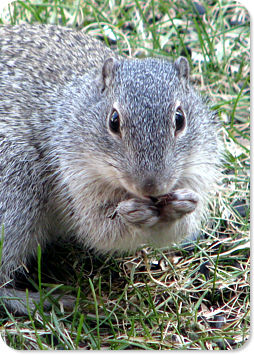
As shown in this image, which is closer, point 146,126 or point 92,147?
point 146,126

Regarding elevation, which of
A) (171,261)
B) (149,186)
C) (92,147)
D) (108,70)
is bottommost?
(171,261)

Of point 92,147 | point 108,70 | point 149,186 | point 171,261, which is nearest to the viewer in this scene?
point 149,186

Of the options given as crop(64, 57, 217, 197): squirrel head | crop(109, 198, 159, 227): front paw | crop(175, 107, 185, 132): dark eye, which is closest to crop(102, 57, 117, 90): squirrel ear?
crop(64, 57, 217, 197): squirrel head

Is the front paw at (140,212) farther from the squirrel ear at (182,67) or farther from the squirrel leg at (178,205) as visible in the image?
the squirrel ear at (182,67)

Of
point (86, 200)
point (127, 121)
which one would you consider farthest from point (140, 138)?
point (86, 200)

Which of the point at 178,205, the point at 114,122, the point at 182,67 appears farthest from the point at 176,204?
the point at 182,67

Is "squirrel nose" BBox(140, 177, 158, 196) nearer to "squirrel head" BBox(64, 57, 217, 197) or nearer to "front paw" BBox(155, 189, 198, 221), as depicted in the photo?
"squirrel head" BBox(64, 57, 217, 197)

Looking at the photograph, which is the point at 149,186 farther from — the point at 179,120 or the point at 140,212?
the point at 179,120
